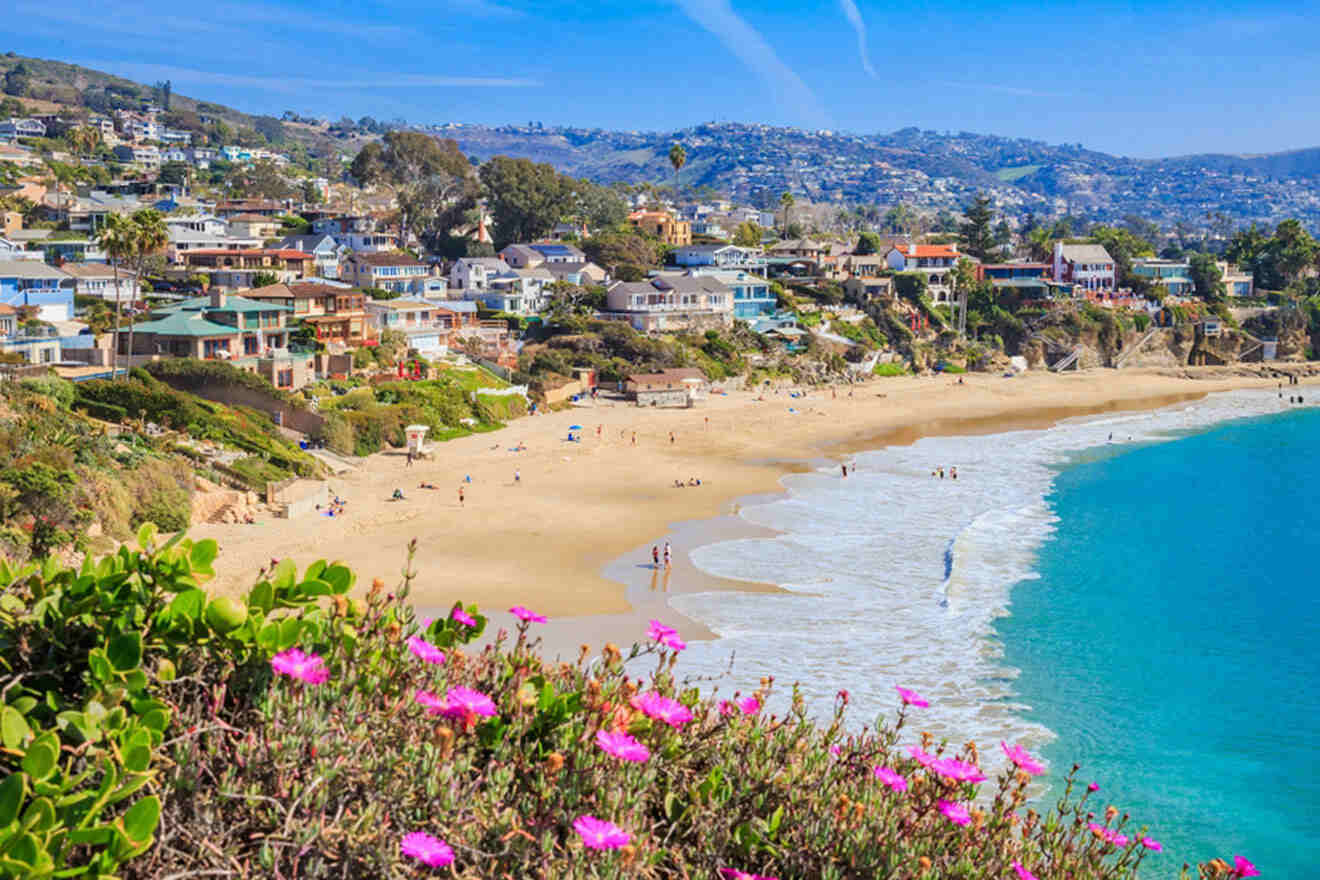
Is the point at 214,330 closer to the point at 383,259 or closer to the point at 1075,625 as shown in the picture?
the point at 383,259

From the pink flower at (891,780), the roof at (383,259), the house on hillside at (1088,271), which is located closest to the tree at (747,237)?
the house on hillside at (1088,271)

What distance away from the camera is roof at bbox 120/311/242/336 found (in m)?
47.0

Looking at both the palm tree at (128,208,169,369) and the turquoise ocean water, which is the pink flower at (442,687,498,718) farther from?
the palm tree at (128,208,169,369)

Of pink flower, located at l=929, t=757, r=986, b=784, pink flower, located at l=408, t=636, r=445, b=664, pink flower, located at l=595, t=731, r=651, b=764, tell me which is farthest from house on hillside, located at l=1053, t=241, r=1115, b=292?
pink flower, located at l=595, t=731, r=651, b=764

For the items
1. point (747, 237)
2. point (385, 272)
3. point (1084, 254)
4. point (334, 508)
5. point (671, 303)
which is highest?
point (747, 237)

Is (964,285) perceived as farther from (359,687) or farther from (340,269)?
(359,687)

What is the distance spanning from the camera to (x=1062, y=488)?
1831 inches

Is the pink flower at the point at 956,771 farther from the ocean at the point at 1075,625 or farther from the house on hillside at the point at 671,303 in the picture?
the house on hillside at the point at 671,303

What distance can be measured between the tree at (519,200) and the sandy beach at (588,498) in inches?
1364

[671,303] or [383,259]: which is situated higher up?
[383,259]

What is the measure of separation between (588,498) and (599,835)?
3615 cm

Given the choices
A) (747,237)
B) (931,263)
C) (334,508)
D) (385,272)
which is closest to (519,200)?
(385,272)

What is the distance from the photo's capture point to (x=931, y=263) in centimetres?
10081

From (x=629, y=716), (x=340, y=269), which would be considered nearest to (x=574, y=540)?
(x=629, y=716)
